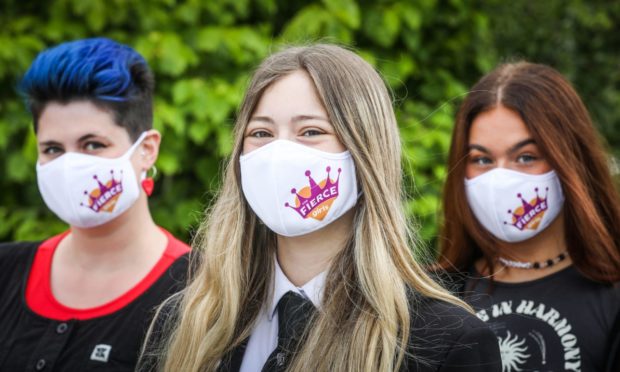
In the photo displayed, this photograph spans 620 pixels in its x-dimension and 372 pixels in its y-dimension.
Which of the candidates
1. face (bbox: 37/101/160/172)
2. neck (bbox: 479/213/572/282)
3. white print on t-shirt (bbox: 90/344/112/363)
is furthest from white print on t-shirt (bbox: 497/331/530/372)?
face (bbox: 37/101/160/172)

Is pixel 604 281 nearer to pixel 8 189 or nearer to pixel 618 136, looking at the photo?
pixel 8 189

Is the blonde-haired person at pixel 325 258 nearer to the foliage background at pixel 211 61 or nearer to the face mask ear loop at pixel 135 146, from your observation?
the face mask ear loop at pixel 135 146

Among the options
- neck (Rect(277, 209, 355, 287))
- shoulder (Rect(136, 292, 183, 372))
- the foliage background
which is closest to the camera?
neck (Rect(277, 209, 355, 287))

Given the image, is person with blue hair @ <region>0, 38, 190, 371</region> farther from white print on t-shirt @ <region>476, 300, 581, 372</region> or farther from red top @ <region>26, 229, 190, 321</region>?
white print on t-shirt @ <region>476, 300, 581, 372</region>

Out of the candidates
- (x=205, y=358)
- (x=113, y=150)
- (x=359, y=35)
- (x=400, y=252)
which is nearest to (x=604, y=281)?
(x=400, y=252)

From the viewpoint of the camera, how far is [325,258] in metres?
2.54

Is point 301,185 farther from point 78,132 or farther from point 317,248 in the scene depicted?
point 78,132

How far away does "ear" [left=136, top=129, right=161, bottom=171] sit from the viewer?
344 centimetres

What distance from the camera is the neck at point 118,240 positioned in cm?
336

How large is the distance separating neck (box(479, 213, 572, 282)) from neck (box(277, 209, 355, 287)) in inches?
34.7

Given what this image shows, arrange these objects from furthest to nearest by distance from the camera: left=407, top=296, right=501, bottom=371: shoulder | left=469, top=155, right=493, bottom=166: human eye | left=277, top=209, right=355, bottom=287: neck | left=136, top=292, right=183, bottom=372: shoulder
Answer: left=469, top=155, right=493, bottom=166: human eye, left=136, top=292, right=183, bottom=372: shoulder, left=277, top=209, right=355, bottom=287: neck, left=407, top=296, right=501, bottom=371: shoulder

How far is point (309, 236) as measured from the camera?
255 cm

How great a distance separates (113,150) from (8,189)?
2.19 m

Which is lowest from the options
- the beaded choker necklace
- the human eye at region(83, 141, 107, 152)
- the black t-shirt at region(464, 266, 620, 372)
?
the black t-shirt at region(464, 266, 620, 372)
